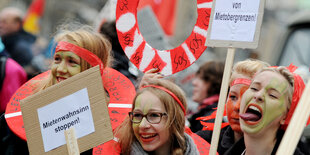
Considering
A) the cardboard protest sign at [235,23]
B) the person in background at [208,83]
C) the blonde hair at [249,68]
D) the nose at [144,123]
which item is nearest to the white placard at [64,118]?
the nose at [144,123]

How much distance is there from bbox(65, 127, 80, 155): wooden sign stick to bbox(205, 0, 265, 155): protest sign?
817 mm

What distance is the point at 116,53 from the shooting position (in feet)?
17.5

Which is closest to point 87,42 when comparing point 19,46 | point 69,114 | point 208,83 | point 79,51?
point 79,51

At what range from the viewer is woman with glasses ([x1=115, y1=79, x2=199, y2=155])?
330cm

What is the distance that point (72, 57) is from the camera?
3.70 meters

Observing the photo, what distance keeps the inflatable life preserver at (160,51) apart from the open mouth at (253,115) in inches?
23.2

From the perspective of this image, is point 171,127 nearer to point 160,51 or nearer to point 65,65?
point 160,51

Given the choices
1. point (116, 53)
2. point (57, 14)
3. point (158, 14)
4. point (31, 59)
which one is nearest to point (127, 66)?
point (116, 53)

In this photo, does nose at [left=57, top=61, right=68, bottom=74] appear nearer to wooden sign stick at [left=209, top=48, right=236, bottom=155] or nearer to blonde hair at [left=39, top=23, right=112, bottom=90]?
blonde hair at [left=39, top=23, right=112, bottom=90]

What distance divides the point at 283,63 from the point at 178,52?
5.35 m

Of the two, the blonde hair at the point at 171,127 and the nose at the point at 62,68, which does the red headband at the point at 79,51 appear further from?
the blonde hair at the point at 171,127

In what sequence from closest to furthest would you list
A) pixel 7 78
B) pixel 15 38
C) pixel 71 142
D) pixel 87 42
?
pixel 71 142
pixel 87 42
pixel 7 78
pixel 15 38

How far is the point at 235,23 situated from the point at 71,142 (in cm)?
125

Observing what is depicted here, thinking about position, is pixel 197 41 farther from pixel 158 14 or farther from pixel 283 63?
pixel 158 14
